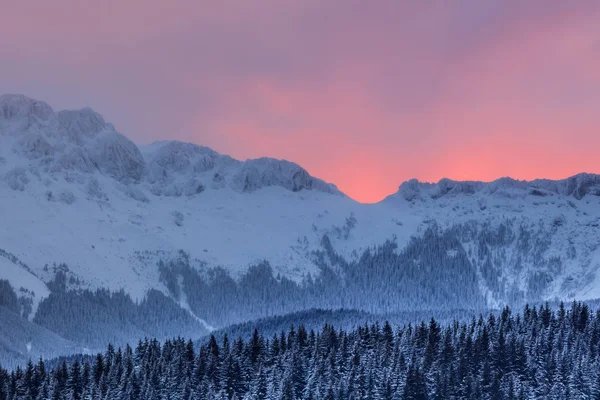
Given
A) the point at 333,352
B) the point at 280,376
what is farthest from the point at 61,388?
the point at 333,352

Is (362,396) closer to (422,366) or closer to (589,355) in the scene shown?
(422,366)

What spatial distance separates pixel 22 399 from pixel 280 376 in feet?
188

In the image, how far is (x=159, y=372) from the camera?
646 ft

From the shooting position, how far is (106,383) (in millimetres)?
193375

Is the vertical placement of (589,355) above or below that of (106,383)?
above

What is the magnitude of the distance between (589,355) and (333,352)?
56.9 m

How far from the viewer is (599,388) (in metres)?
176

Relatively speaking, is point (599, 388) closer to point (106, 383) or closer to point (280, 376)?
point (280, 376)

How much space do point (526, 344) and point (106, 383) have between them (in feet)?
316

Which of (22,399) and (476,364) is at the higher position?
(476,364)

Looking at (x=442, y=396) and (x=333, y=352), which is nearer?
(x=442, y=396)

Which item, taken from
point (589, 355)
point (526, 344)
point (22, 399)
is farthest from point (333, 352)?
point (22, 399)

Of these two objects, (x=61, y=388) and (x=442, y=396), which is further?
(x=61, y=388)

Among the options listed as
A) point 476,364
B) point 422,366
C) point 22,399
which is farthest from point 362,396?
point 22,399
